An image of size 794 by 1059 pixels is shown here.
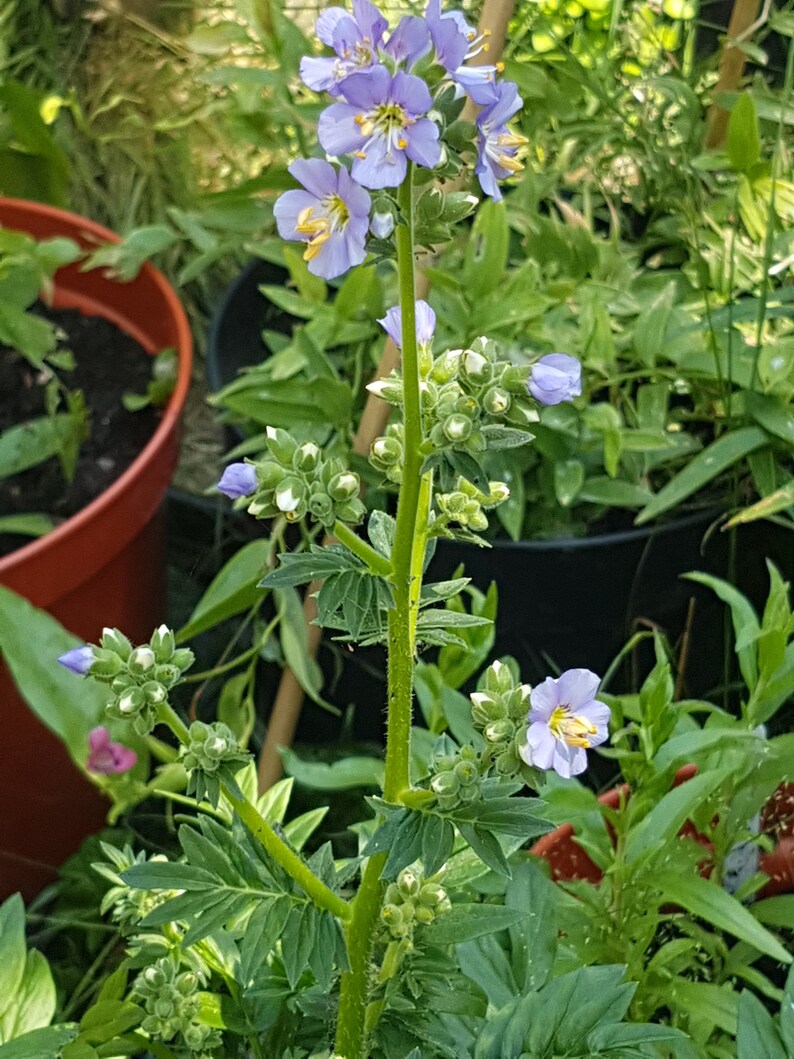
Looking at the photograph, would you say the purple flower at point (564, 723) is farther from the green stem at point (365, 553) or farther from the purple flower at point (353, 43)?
the purple flower at point (353, 43)

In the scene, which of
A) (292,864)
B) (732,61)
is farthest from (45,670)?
(732,61)

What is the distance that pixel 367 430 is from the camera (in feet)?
2.56

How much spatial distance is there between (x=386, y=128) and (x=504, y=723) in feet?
0.67

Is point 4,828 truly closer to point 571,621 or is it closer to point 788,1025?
point 571,621

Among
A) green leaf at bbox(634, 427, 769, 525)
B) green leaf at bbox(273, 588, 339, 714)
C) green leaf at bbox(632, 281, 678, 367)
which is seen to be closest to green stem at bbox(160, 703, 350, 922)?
green leaf at bbox(273, 588, 339, 714)

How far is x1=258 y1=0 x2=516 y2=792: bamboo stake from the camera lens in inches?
27.1

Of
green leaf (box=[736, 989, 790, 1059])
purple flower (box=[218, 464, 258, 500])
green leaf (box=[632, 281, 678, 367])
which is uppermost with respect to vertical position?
purple flower (box=[218, 464, 258, 500])

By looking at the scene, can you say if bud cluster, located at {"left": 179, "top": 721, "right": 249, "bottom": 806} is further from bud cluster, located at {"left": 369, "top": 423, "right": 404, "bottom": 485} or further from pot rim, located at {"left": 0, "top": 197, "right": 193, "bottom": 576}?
pot rim, located at {"left": 0, "top": 197, "right": 193, "bottom": 576}

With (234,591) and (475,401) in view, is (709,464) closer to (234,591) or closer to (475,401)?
(234,591)

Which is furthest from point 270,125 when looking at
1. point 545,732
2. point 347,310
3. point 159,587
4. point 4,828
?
point 545,732

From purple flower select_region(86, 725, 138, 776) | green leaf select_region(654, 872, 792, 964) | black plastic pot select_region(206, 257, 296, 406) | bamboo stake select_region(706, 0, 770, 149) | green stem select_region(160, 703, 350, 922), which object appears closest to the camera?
green stem select_region(160, 703, 350, 922)

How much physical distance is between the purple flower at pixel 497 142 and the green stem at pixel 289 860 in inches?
8.8

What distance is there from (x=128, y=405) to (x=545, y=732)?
2.45 ft

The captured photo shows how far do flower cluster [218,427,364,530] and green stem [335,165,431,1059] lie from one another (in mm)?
20
